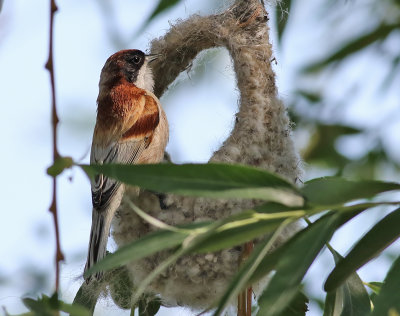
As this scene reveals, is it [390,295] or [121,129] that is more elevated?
[121,129]

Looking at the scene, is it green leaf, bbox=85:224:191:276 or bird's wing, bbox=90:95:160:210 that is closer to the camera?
green leaf, bbox=85:224:191:276

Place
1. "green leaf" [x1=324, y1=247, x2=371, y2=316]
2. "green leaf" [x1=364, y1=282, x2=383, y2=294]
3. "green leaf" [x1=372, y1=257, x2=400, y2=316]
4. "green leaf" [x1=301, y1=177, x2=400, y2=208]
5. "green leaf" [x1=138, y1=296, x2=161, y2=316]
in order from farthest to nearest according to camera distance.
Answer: "green leaf" [x1=138, y1=296, x2=161, y2=316], "green leaf" [x1=364, y1=282, x2=383, y2=294], "green leaf" [x1=324, y1=247, x2=371, y2=316], "green leaf" [x1=301, y1=177, x2=400, y2=208], "green leaf" [x1=372, y1=257, x2=400, y2=316]

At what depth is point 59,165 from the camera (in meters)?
1.60

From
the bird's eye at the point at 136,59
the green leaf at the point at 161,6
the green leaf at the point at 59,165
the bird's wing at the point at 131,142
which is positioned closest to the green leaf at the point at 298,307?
the bird's wing at the point at 131,142

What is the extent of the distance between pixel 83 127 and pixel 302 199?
2.86 meters

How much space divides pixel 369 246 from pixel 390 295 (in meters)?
0.27

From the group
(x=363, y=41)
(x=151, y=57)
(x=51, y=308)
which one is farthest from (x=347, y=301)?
(x=363, y=41)

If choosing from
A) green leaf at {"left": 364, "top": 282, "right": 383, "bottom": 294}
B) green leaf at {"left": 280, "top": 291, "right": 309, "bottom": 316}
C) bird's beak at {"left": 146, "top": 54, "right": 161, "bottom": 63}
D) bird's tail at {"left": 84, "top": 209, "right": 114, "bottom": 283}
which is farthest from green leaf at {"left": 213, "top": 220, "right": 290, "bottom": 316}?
bird's beak at {"left": 146, "top": 54, "right": 161, "bottom": 63}

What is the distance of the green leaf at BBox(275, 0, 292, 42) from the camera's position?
3.05 meters

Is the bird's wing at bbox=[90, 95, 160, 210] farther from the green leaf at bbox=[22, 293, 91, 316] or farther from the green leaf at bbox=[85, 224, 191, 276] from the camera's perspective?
the green leaf at bbox=[22, 293, 91, 316]

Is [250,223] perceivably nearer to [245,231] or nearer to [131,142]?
[245,231]

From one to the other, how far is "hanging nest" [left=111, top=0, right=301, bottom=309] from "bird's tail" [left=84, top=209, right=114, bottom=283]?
0.12m

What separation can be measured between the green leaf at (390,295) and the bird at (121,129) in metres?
1.25

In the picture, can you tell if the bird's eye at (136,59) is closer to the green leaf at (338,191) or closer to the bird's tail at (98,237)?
the bird's tail at (98,237)
